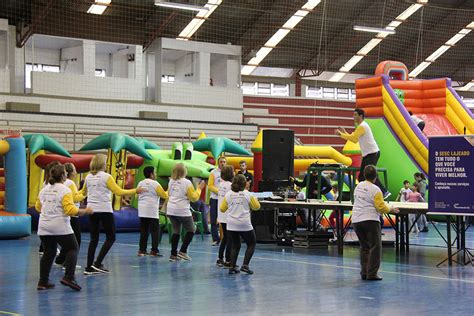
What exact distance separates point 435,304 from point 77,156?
11285mm

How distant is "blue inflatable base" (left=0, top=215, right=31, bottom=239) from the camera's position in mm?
15266

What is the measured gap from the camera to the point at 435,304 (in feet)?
25.8

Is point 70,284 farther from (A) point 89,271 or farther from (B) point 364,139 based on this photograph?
(B) point 364,139

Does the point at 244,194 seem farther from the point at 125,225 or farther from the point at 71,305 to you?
the point at 125,225

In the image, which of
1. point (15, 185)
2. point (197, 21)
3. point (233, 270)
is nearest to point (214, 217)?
point (15, 185)

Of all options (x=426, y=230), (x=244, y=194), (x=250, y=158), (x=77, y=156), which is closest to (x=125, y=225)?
(x=77, y=156)

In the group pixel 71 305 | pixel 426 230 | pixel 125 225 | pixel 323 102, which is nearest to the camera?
pixel 71 305

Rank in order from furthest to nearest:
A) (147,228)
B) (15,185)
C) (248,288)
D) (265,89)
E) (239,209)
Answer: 1. (265,89)
2. (15,185)
3. (147,228)
4. (239,209)
5. (248,288)

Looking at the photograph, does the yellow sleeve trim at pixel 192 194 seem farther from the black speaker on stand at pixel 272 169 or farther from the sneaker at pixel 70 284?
the black speaker on stand at pixel 272 169

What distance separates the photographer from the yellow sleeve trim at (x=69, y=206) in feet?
27.7

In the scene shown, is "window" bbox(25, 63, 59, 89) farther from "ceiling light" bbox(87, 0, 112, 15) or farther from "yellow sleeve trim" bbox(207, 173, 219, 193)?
"yellow sleeve trim" bbox(207, 173, 219, 193)

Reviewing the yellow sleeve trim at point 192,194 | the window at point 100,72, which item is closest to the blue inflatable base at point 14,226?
the yellow sleeve trim at point 192,194

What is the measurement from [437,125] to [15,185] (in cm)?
1145

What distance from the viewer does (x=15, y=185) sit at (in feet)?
50.9
